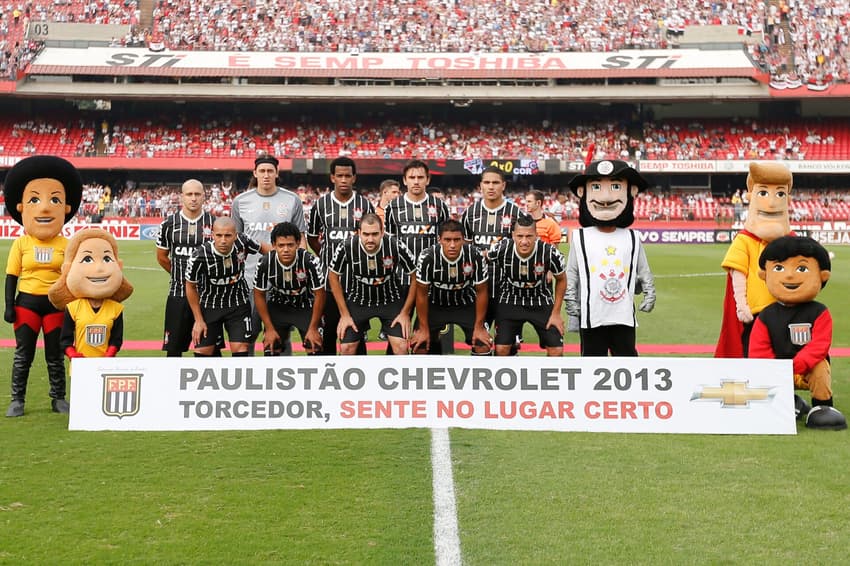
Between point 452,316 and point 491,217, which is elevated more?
point 491,217

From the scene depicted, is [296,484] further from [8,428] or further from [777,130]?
[777,130]

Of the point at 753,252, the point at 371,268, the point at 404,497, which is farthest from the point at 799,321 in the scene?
the point at 404,497

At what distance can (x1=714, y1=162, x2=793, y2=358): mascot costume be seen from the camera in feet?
22.9

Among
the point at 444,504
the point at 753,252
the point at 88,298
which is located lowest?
the point at 444,504

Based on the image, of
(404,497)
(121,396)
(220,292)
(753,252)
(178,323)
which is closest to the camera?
(404,497)

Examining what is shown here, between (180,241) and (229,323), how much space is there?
0.90 m

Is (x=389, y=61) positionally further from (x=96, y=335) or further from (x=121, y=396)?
(x=121, y=396)

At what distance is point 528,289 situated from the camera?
7.63 meters

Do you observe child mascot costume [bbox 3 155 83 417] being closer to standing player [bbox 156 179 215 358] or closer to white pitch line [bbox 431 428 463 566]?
standing player [bbox 156 179 215 358]

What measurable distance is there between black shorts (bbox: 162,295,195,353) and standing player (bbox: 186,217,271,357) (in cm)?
14

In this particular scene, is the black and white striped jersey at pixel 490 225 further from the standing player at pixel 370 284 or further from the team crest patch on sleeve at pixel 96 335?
the team crest patch on sleeve at pixel 96 335

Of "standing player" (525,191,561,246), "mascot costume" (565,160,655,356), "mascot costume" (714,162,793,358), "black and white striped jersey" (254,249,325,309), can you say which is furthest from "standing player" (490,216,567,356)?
"standing player" (525,191,561,246)

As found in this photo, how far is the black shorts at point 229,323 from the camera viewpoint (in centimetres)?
762

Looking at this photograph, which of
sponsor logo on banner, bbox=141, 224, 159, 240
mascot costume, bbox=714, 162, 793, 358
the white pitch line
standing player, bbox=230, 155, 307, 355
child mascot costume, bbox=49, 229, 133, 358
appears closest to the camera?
the white pitch line
